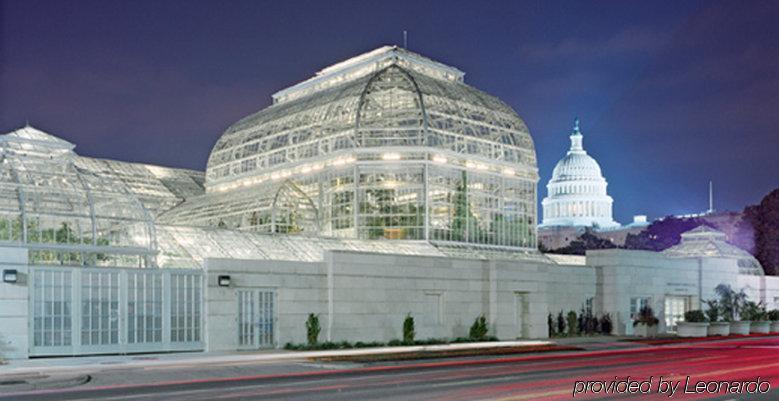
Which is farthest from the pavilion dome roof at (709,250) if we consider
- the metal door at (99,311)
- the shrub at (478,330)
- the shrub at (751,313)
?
the metal door at (99,311)

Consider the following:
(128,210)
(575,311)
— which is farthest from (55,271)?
(575,311)

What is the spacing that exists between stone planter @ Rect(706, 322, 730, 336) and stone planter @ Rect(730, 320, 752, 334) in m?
1.17

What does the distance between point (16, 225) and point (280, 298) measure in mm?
12495

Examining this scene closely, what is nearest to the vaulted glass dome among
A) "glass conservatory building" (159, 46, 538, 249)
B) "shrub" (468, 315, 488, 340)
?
"glass conservatory building" (159, 46, 538, 249)

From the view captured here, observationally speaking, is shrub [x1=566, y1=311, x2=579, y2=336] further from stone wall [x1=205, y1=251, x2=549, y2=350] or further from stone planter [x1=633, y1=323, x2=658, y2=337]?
stone planter [x1=633, y1=323, x2=658, y2=337]

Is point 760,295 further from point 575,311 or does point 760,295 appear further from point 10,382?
point 10,382

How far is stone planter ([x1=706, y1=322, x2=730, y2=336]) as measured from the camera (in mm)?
61938

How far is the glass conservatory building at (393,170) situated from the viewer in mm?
59438

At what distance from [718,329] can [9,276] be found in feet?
154

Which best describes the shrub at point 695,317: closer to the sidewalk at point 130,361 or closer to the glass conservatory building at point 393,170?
the glass conservatory building at point 393,170

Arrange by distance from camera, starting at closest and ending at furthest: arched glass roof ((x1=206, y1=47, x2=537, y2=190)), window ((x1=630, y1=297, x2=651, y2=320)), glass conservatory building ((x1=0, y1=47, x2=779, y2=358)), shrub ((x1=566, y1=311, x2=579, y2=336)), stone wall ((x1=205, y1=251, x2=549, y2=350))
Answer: glass conservatory building ((x1=0, y1=47, x2=779, y2=358))
stone wall ((x1=205, y1=251, x2=549, y2=350))
shrub ((x1=566, y1=311, x2=579, y2=336))
arched glass roof ((x1=206, y1=47, x2=537, y2=190))
window ((x1=630, y1=297, x2=651, y2=320))

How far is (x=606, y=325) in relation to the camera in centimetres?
6175

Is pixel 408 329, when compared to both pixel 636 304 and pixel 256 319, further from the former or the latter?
pixel 636 304

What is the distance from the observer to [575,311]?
60.8m
